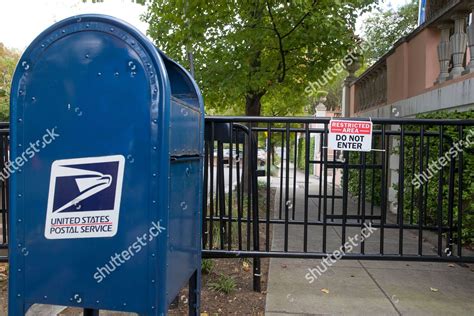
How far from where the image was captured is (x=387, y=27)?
1669 centimetres

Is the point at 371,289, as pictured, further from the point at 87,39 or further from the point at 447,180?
the point at 87,39

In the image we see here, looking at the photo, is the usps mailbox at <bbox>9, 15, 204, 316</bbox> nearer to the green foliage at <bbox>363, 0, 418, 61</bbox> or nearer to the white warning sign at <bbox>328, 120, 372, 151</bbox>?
the white warning sign at <bbox>328, 120, 372, 151</bbox>

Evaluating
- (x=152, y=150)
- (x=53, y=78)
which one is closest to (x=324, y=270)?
(x=152, y=150)

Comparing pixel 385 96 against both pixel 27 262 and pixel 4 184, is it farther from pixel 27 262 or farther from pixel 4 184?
pixel 27 262

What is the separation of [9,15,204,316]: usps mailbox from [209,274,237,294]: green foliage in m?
1.55

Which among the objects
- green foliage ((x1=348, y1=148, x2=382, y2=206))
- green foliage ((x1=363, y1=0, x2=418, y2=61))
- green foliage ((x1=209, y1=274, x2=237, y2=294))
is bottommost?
green foliage ((x1=209, y1=274, x2=237, y2=294))

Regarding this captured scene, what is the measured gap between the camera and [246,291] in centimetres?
367

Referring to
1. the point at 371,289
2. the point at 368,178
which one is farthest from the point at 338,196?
the point at 368,178

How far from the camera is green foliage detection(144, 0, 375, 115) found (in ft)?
23.0

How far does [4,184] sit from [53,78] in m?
2.40

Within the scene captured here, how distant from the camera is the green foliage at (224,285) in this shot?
11.8ft

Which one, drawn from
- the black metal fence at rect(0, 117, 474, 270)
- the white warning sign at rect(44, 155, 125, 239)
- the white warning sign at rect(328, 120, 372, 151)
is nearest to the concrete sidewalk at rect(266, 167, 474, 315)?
the black metal fence at rect(0, 117, 474, 270)

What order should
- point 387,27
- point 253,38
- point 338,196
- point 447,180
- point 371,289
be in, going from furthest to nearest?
point 387,27, point 253,38, point 338,196, point 447,180, point 371,289

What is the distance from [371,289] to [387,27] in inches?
613
